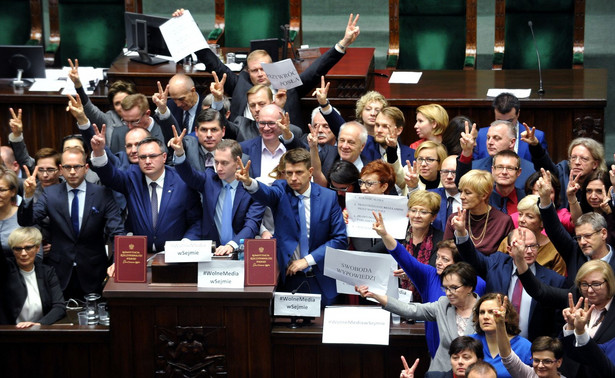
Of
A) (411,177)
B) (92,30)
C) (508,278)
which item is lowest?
(508,278)

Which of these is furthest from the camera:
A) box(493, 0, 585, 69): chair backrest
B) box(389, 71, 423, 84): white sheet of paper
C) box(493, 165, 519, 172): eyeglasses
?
box(493, 0, 585, 69): chair backrest

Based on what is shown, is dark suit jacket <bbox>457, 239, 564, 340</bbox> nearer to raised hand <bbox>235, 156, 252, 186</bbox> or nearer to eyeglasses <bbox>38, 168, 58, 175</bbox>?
raised hand <bbox>235, 156, 252, 186</bbox>

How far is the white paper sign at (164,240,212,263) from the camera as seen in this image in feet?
15.3

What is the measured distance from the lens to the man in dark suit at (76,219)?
549 centimetres

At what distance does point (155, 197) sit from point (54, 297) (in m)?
0.71

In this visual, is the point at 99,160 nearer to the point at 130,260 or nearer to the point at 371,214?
the point at 130,260

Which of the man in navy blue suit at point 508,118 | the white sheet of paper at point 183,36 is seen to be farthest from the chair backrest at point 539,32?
the white sheet of paper at point 183,36

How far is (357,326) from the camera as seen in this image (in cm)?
471

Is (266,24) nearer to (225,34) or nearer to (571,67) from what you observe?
(225,34)

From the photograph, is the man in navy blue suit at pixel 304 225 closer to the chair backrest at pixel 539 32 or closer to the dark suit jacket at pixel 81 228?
the dark suit jacket at pixel 81 228

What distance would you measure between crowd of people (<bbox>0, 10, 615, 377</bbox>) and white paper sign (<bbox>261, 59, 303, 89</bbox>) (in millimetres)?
103

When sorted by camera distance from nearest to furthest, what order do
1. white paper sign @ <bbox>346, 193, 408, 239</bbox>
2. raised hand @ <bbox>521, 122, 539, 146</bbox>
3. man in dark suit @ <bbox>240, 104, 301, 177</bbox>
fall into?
white paper sign @ <bbox>346, 193, 408, 239</bbox> → raised hand @ <bbox>521, 122, 539, 146</bbox> → man in dark suit @ <bbox>240, 104, 301, 177</bbox>

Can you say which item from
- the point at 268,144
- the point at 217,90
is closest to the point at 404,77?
the point at 217,90

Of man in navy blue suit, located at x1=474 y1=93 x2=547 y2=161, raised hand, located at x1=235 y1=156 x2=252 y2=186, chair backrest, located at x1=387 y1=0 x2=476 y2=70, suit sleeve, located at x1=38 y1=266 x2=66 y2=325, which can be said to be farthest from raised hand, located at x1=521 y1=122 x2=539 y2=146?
chair backrest, located at x1=387 y1=0 x2=476 y2=70
